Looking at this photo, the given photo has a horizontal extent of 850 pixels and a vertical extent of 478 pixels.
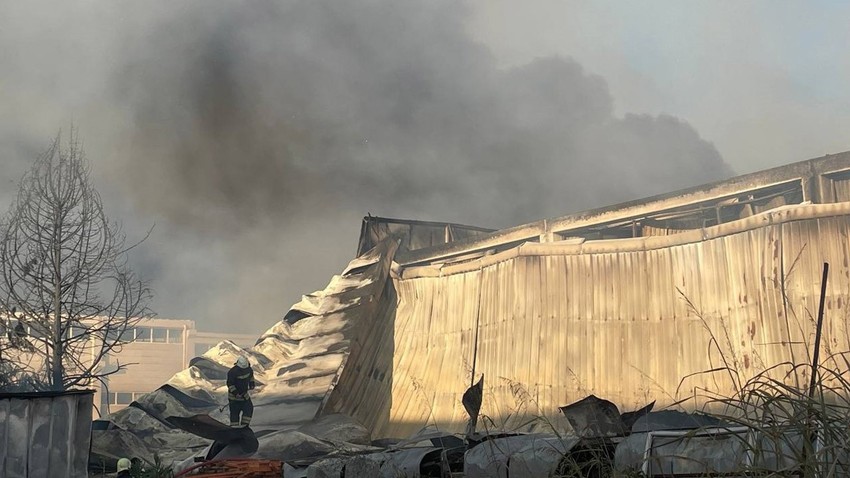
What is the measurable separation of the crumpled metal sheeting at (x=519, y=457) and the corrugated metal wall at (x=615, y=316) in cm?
312

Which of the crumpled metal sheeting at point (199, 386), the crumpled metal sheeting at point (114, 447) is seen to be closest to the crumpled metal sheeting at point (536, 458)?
the crumpled metal sheeting at point (114, 447)

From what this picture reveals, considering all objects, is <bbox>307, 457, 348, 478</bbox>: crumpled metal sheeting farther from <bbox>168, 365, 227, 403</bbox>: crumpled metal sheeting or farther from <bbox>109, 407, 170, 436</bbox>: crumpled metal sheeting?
<bbox>168, 365, 227, 403</bbox>: crumpled metal sheeting

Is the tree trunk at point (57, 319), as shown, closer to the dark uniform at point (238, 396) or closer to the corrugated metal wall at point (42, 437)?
the dark uniform at point (238, 396)

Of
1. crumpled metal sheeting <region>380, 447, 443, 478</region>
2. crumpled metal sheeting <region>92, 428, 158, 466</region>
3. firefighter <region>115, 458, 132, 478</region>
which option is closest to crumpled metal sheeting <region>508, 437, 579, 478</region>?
crumpled metal sheeting <region>380, 447, 443, 478</region>

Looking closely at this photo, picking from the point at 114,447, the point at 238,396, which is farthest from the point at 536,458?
the point at 114,447

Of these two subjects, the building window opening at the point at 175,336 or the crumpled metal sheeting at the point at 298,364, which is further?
the building window opening at the point at 175,336

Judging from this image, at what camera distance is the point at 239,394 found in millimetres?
11648

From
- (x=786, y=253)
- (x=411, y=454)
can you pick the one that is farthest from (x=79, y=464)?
(x=786, y=253)

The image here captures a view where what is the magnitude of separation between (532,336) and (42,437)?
251 inches

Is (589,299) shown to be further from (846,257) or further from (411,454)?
(411,454)

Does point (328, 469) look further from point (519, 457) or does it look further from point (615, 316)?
point (615, 316)

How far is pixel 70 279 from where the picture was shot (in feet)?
46.3

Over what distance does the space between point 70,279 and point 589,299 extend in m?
7.95

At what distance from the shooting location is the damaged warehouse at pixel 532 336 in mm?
8867
